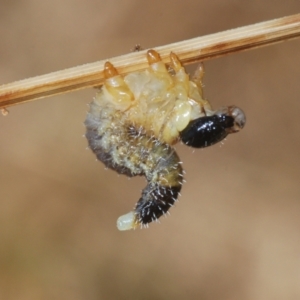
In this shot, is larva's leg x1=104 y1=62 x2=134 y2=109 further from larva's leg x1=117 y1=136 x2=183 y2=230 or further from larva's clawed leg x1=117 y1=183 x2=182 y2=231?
larva's clawed leg x1=117 y1=183 x2=182 y2=231

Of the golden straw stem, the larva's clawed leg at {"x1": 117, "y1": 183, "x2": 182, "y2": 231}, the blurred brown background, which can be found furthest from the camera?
the blurred brown background

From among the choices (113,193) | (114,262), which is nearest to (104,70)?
(113,193)

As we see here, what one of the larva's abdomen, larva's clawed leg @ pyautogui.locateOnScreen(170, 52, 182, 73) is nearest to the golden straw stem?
larva's clawed leg @ pyautogui.locateOnScreen(170, 52, 182, 73)

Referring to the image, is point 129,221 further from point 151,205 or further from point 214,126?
point 214,126

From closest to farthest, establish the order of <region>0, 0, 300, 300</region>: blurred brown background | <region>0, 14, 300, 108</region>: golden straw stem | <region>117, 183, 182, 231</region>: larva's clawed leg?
<region>0, 14, 300, 108</region>: golden straw stem, <region>117, 183, 182, 231</region>: larva's clawed leg, <region>0, 0, 300, 300</region>: blurred brown background

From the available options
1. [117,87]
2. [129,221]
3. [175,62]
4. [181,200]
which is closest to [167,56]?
[175,62]

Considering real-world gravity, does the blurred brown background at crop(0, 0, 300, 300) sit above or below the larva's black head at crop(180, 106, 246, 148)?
above

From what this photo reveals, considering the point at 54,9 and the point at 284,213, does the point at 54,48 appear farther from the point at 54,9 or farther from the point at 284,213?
the point at 284,213

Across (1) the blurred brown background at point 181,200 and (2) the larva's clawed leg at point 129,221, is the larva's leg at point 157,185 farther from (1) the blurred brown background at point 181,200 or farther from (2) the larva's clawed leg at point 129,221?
(1) the blurred brown background at point 181,200

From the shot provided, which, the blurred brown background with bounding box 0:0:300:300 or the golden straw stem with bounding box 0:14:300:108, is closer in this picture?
the golden straw stem with bounding box 0:14:300:108
